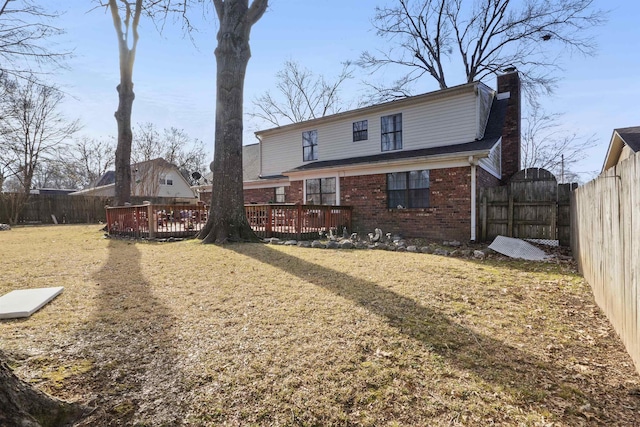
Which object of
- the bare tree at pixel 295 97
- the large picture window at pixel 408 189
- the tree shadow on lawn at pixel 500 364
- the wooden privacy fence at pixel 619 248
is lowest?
the tree shadow on lawn at pixel 500 364

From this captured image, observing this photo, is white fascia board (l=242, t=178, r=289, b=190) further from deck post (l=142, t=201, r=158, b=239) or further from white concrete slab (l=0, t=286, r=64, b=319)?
white concrete slab (l=0, t=286, r=64, b=319)

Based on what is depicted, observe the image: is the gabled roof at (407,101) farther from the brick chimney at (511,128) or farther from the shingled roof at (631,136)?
the shingled roof at (631,136)

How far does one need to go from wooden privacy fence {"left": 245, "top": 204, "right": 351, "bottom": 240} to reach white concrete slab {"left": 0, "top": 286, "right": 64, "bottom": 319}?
619 centimetres

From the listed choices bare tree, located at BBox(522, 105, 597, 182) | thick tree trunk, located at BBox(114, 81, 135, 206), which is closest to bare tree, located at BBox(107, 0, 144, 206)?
thick tree trunk, located at BBox(114, 81, 135, 206)

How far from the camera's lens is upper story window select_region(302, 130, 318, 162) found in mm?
→ 14492

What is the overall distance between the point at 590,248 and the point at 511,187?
490 centimetres

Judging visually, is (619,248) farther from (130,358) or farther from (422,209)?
(422,209)

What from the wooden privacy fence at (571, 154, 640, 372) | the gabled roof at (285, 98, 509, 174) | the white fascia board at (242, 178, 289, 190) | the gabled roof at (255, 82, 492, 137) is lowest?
the wooden privacy fence at (571, 154, 640, 372)

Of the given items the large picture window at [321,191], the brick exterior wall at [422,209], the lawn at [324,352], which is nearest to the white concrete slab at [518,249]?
the brick exterior wall at [422,209]

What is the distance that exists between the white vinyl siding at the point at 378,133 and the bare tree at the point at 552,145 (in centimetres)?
1372

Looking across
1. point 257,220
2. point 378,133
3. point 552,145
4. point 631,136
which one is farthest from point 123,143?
point 552,145

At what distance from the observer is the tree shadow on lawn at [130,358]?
5.41 feet

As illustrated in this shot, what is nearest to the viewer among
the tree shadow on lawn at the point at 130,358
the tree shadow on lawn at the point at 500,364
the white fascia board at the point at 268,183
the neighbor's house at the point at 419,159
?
the tree shadow on lawn at the point at 130,358

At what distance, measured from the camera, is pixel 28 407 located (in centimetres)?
145
